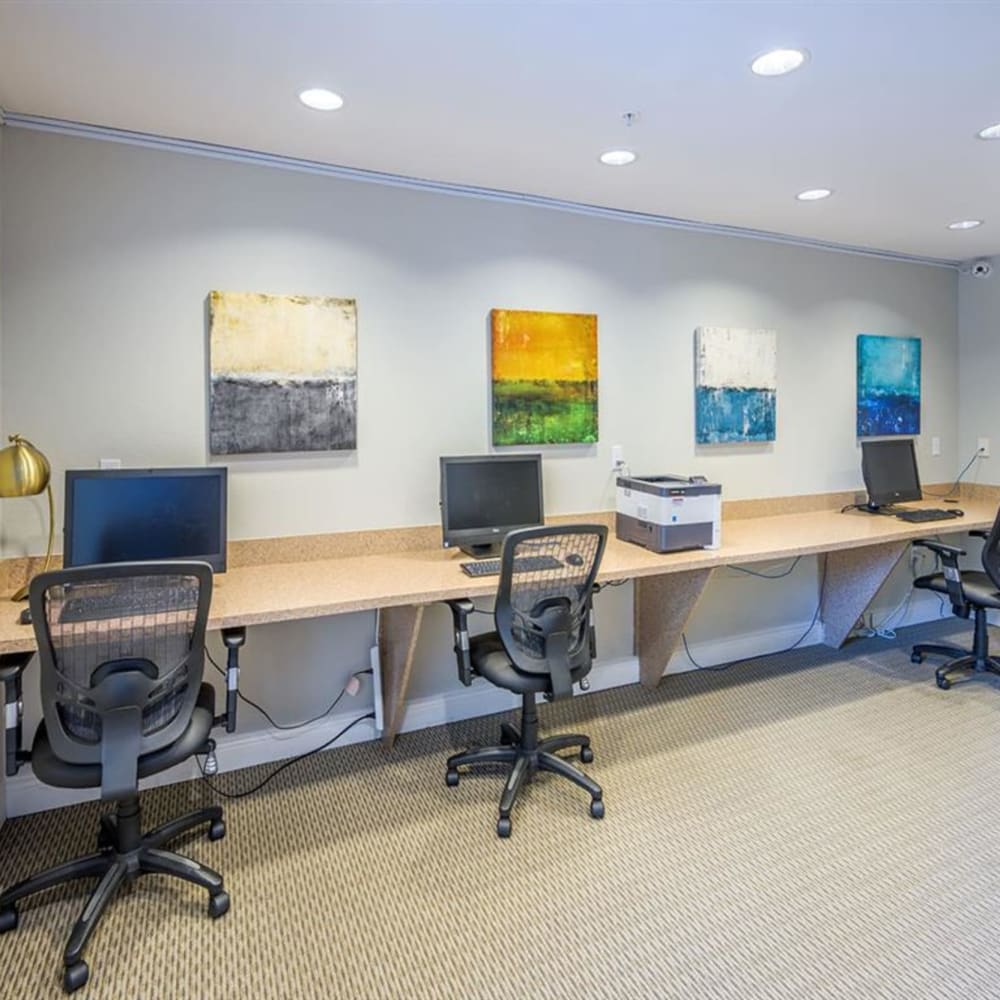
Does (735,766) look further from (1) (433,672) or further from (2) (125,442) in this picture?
(2) (125,442)

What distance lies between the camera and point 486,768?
2715mm

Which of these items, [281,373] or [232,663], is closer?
[232,663]

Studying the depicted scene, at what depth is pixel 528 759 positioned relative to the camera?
252cm

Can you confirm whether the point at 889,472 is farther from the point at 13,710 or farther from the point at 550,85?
the point at 13,710

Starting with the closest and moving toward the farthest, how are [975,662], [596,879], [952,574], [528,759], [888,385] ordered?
[596,879] < [528,759] < [952,574] < [975,662] < [888,385]

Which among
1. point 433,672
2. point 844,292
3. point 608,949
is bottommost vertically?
point 608,949

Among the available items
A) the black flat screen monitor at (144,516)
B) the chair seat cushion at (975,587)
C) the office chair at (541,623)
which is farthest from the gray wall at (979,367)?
the black flat screen monitor at (144,516)

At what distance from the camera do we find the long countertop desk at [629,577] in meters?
2.21

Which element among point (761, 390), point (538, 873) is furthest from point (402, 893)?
point (761, 390)

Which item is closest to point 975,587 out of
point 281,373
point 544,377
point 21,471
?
point 544,377

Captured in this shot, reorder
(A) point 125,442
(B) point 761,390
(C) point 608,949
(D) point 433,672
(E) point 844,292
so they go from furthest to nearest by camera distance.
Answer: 1. (E) point 844,292
2. (B) point 761,390
3. (D) point 433,672
4. (A) point 125,442
5. (C) point 608,949

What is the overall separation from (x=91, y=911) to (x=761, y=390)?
3.71 m

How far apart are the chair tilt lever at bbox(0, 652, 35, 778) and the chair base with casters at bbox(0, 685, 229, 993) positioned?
1.8 inches

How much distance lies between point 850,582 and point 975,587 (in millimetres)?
609
